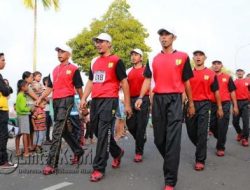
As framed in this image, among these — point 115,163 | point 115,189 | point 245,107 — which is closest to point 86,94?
point 115,163

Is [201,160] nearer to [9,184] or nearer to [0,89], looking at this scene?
[9,184]

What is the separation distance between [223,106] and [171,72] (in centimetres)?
391

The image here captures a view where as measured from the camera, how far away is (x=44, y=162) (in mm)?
8180

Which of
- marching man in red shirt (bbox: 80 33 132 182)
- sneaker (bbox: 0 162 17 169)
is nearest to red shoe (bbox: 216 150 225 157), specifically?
marching man in red shirt (bbox: 80 33 132 182)

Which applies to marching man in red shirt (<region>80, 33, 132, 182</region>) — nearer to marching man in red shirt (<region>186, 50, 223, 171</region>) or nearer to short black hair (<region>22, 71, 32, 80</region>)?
marching man in red shirt (<region>186, 50, 223, 171</region>)

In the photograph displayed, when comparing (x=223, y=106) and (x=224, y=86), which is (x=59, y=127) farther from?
(x=224, y=86)

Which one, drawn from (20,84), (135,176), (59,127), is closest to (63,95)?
(59,127)

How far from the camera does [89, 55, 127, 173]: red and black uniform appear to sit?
21.9 feet

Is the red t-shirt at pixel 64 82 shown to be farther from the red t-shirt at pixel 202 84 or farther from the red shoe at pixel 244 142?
the red shoe at pixel 244 142

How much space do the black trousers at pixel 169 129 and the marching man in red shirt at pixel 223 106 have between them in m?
3.36

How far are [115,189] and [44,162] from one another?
263 cm

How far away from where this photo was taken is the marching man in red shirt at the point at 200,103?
7.59 meters

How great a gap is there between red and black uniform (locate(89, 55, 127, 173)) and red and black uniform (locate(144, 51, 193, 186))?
0.75 metres

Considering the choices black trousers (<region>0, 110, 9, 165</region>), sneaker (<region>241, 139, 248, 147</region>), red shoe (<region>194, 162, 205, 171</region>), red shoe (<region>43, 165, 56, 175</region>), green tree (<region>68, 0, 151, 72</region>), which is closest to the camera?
red shoe (<region>43, 165, 56, 175</region>)
